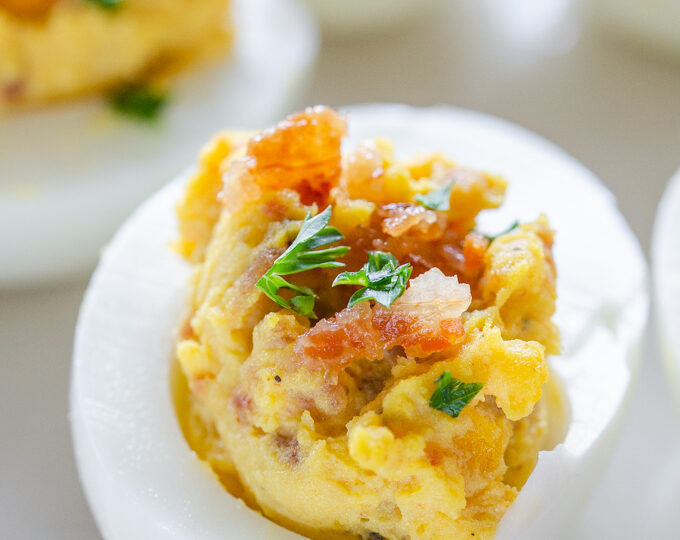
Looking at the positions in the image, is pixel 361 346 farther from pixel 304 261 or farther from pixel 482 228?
pixel 482 228

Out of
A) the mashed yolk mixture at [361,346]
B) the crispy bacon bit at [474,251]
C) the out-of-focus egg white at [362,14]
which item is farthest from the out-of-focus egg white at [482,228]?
the out-of-focus egg white at [362,14]

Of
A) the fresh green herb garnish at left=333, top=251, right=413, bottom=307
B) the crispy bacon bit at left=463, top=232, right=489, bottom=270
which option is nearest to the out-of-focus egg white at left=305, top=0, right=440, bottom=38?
the crispy bacon bit at left=463, top=232, right=489, bottom=270

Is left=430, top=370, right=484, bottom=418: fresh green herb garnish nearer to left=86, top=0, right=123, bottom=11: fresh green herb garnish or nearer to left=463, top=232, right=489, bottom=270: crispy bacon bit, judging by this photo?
left=463, top=232, right=489, bottom=270: crispy bacon bit

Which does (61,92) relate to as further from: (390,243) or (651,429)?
(651,429)

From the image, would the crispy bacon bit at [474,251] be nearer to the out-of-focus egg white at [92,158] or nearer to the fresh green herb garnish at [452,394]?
the fresh green herb garnish at [452,394]

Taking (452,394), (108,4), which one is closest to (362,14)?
(108,4)

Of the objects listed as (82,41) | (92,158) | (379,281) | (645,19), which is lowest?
(92,158)
